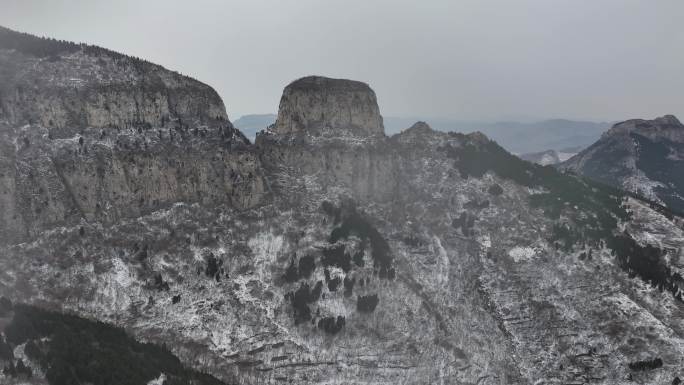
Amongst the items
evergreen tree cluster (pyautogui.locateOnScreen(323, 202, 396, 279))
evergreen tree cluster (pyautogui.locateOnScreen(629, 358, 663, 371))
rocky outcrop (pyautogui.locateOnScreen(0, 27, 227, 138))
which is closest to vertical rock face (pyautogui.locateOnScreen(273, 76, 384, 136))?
rocky outcrop (pyautogui.locateOnScreen(0, 27, 227, 138))

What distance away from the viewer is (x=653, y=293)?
11594 centimetres

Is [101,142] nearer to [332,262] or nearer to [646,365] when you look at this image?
[332,262]

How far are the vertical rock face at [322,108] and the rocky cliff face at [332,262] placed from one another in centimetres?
300

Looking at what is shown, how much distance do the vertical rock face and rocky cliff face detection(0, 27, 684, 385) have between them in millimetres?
2999

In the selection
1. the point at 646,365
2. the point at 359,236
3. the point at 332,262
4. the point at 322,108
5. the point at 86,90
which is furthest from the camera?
the point at 322,108

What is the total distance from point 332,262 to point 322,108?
52870 millimetres

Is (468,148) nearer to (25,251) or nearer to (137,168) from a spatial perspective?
(137,168)

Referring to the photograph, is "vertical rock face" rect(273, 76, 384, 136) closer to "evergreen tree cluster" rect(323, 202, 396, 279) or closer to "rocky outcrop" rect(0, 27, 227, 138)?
"rocky outcrop" rect(0, 27, 227, 138)

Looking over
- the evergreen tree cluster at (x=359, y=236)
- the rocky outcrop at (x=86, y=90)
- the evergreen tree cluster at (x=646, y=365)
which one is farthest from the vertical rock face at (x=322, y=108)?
the evergreen tree cluster at (x=646, y=365)

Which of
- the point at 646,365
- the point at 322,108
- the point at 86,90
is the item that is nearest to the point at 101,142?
the point at 86,90

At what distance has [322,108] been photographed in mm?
153750

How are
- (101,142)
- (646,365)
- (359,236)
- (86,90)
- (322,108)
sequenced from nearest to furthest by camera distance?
1. (646,365)
2. (101,142)
3. (86,90)
4. (359,236)
5. (322,108)

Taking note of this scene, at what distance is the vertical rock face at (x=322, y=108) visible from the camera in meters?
154

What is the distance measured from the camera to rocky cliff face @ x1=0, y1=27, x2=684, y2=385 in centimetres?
10519
